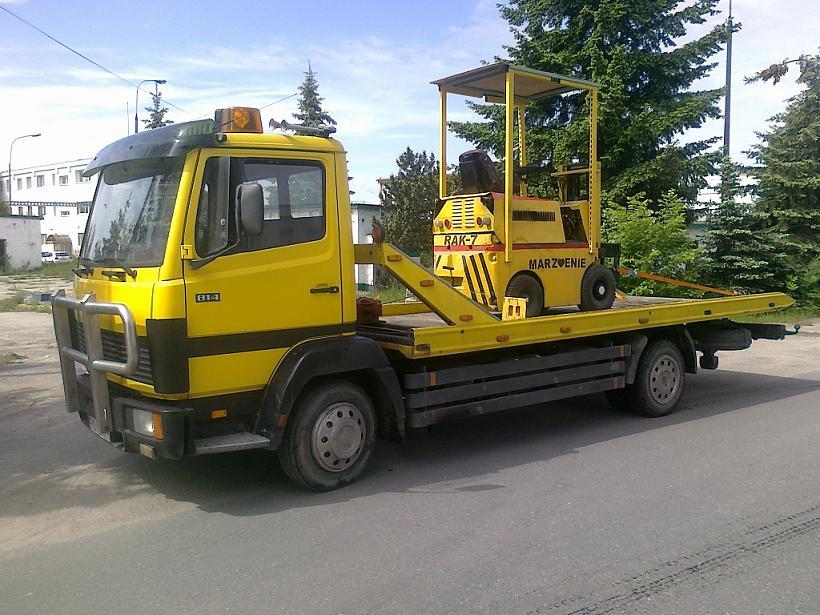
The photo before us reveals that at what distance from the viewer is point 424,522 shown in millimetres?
4762

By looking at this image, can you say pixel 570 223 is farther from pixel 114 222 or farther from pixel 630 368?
pixel 114 222

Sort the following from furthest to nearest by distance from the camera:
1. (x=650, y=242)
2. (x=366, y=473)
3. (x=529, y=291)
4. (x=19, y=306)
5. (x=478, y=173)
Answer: (x=19, y=306) → (x=650, y=242) → (x=478, y=173) → (x=529, y=291) → (x=366, y=473)

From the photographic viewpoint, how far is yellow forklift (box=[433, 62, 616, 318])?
7375 millimetres

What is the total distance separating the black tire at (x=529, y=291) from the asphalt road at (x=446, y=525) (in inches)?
50.4

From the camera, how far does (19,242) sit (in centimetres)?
4166

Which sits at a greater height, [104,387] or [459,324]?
[459,324]

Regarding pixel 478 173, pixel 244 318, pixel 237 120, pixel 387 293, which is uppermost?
pixel 237 120

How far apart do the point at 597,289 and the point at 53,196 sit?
8093cm

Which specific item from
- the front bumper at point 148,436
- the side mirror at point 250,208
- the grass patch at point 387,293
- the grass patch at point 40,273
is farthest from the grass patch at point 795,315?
the grass patch at point 40,273

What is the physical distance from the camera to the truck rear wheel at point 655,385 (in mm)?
7750

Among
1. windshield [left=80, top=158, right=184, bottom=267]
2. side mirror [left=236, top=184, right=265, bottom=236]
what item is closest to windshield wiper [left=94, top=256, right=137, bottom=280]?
windshield [left=80, top=158, right=184, bottom=267]

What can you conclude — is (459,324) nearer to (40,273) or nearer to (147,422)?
(147,422)

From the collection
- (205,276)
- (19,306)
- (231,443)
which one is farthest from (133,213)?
(19,306)

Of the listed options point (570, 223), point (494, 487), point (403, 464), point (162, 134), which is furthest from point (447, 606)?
point (570, 223)
